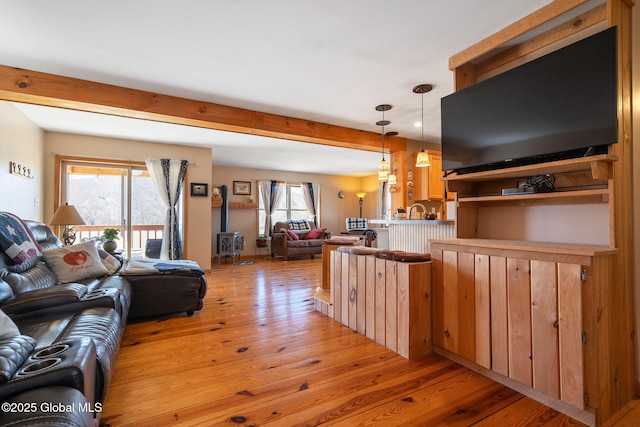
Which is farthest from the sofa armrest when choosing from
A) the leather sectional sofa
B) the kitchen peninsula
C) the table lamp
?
the kitchen peninsula

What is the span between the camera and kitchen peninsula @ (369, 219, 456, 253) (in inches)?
118

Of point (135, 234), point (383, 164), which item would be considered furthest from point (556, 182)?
point (135, 234)

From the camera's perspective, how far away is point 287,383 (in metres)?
1.86

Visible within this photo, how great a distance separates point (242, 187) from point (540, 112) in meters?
6.99

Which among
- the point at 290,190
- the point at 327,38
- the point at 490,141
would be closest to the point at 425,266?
the point at 490,141

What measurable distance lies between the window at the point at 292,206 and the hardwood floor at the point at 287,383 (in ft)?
18.9

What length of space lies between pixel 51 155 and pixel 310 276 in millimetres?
4511

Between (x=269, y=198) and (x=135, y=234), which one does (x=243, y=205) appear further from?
(x=135, y=234)

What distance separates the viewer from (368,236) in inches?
300

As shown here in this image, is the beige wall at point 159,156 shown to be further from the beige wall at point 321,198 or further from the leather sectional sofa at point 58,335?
the leather sectional sofa at point 58,335

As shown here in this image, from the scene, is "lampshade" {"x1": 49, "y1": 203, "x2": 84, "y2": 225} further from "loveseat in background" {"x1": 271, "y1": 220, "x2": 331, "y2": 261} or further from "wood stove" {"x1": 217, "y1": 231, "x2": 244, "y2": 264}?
"loveseat in background" {"x1": 271, "y1": 220, "x2": 331, "y2": 261}

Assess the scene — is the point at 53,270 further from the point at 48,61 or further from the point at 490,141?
the point at 490,141

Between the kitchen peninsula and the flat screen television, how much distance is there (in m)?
0.84

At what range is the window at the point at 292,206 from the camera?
8656 mm
